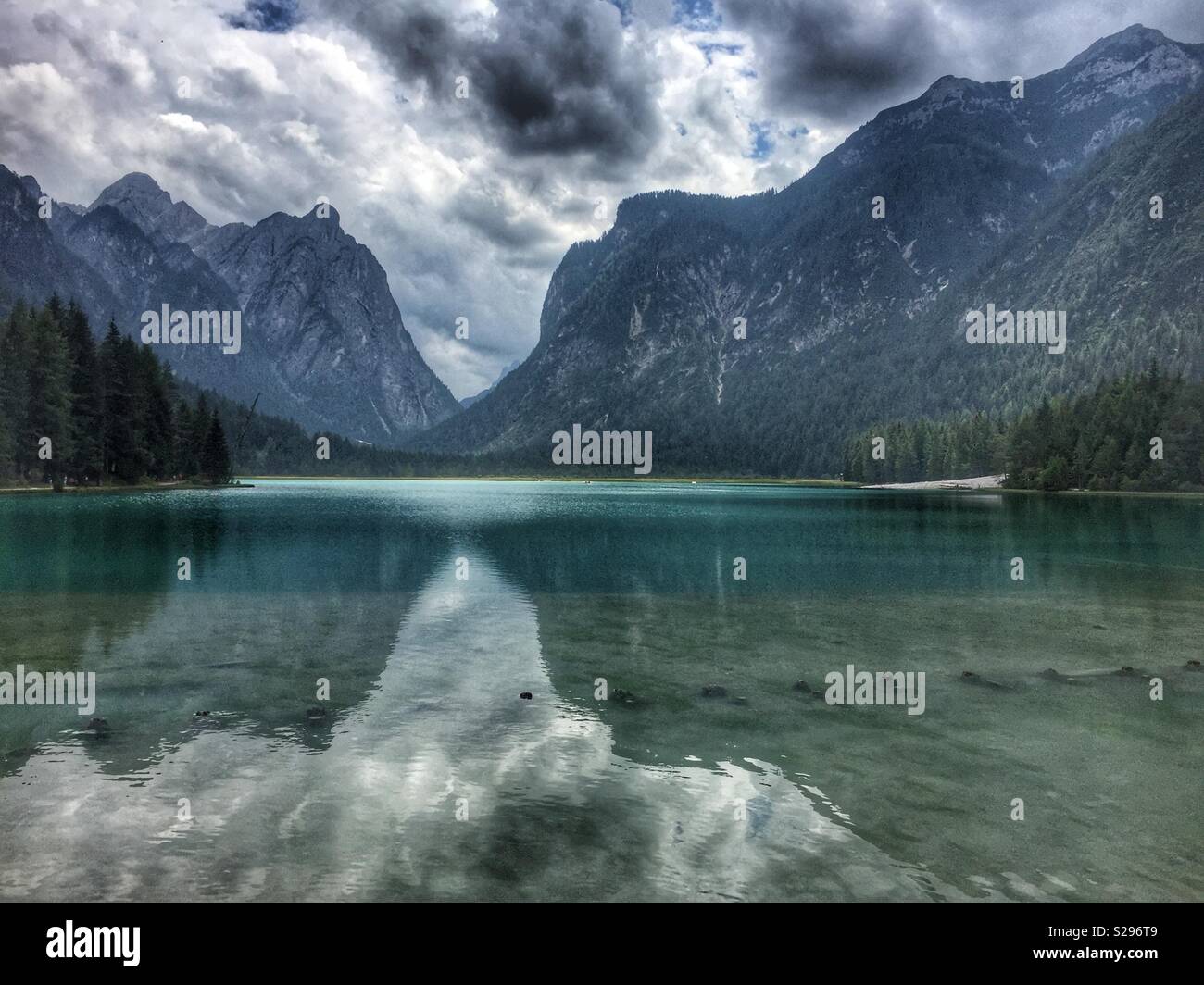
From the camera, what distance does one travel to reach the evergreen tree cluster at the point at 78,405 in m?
105

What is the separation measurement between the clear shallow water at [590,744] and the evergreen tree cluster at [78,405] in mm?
80014

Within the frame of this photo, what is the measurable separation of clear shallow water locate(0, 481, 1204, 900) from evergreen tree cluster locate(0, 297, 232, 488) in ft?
263

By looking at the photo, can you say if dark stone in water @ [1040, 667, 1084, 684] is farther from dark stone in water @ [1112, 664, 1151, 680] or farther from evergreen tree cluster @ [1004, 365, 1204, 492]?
evergreen tree cluster @ [1004, 365, 1204, 492]

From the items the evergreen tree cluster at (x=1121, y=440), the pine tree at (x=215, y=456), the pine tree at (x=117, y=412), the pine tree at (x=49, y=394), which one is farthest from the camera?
the pine tree at (x=215, y=456)

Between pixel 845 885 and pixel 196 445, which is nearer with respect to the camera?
pixel 845 885

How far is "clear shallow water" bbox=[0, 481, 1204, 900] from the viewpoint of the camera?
1064 cm

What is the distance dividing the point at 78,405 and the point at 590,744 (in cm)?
12812

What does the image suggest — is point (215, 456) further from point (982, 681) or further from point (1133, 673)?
point (1133, 673)

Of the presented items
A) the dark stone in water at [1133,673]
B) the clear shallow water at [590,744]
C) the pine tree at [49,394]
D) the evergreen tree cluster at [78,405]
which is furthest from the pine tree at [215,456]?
the dark stone in water at [1133,673]

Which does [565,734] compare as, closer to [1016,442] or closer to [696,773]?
[696,773]

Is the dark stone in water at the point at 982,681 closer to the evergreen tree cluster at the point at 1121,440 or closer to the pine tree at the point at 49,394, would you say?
the pine tree at the point at 49,394

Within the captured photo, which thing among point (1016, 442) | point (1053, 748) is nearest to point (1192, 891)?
point (1053, 748)

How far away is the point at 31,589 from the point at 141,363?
116m
